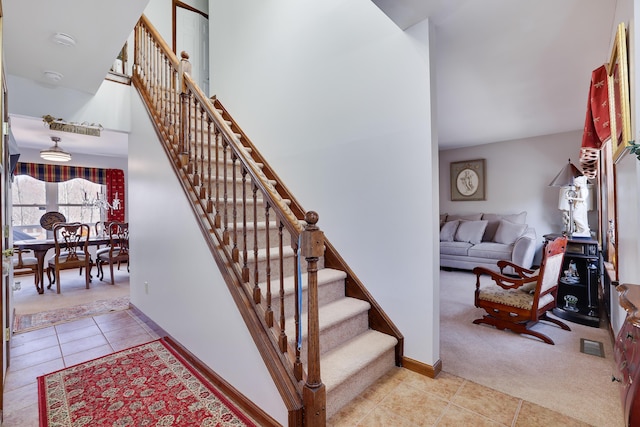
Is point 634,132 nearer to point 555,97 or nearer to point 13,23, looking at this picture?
point 555,97

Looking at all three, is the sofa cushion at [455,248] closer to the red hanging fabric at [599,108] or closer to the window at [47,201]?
the red hanging fabric at [599,108]

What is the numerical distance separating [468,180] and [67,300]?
719cm

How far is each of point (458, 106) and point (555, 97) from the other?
105 centimetres

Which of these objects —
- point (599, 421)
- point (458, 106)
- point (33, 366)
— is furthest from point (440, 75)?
point (33, 366)

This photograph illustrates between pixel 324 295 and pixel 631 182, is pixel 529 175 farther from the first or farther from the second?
pixel 324 295

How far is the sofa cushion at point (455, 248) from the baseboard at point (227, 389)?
183 inches

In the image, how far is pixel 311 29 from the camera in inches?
111

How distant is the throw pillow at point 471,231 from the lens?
5574 millimetres

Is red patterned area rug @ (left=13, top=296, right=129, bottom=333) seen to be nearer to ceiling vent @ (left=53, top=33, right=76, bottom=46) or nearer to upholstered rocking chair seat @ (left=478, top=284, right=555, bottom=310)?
ceiling vent @ (left=53, top=33, right=76, bottom=46)

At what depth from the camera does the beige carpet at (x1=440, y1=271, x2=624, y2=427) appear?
5.94 feet

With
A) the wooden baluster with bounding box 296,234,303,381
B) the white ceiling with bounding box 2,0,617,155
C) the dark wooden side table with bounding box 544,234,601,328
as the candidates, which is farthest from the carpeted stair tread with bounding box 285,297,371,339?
Result: the dark wooden side table with bounding box 544,234,601,328

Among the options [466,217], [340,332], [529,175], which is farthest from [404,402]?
[529,175]

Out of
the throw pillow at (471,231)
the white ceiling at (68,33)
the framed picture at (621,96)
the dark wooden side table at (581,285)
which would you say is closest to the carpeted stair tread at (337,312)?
the framed picture at (621,96)

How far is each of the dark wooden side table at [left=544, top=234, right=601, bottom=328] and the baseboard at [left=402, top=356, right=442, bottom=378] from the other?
2072mm
